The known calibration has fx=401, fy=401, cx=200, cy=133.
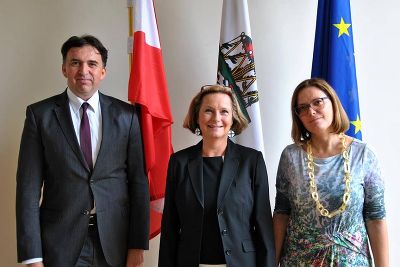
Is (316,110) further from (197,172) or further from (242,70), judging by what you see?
(242,70)

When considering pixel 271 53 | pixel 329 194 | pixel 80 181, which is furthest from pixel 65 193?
pixel 271 53

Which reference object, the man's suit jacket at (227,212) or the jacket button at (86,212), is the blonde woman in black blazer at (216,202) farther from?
the jacket button at (86,212)

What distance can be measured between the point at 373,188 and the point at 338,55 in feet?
3.06

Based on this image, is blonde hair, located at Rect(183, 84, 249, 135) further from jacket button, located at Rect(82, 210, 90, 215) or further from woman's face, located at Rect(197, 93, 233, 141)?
jacket button, located at Rect(82, 210, 90, 215)

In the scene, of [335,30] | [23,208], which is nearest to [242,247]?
[23,208]

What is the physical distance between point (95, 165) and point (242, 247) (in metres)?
0.74

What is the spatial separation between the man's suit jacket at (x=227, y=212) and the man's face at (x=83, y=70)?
0.53 metres

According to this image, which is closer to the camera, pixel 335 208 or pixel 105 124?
pixel 335 208

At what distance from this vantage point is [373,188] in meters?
1.74

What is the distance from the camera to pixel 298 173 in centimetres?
180

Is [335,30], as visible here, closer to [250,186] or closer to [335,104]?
[335,104]

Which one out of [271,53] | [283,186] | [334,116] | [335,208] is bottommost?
[335,208]

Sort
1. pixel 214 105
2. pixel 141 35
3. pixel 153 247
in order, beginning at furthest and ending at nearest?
1. pixel 153 247
2. pixel 141 35
3. pixel 214 105

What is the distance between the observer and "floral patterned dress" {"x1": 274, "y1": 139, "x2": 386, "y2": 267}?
5.57 ft
